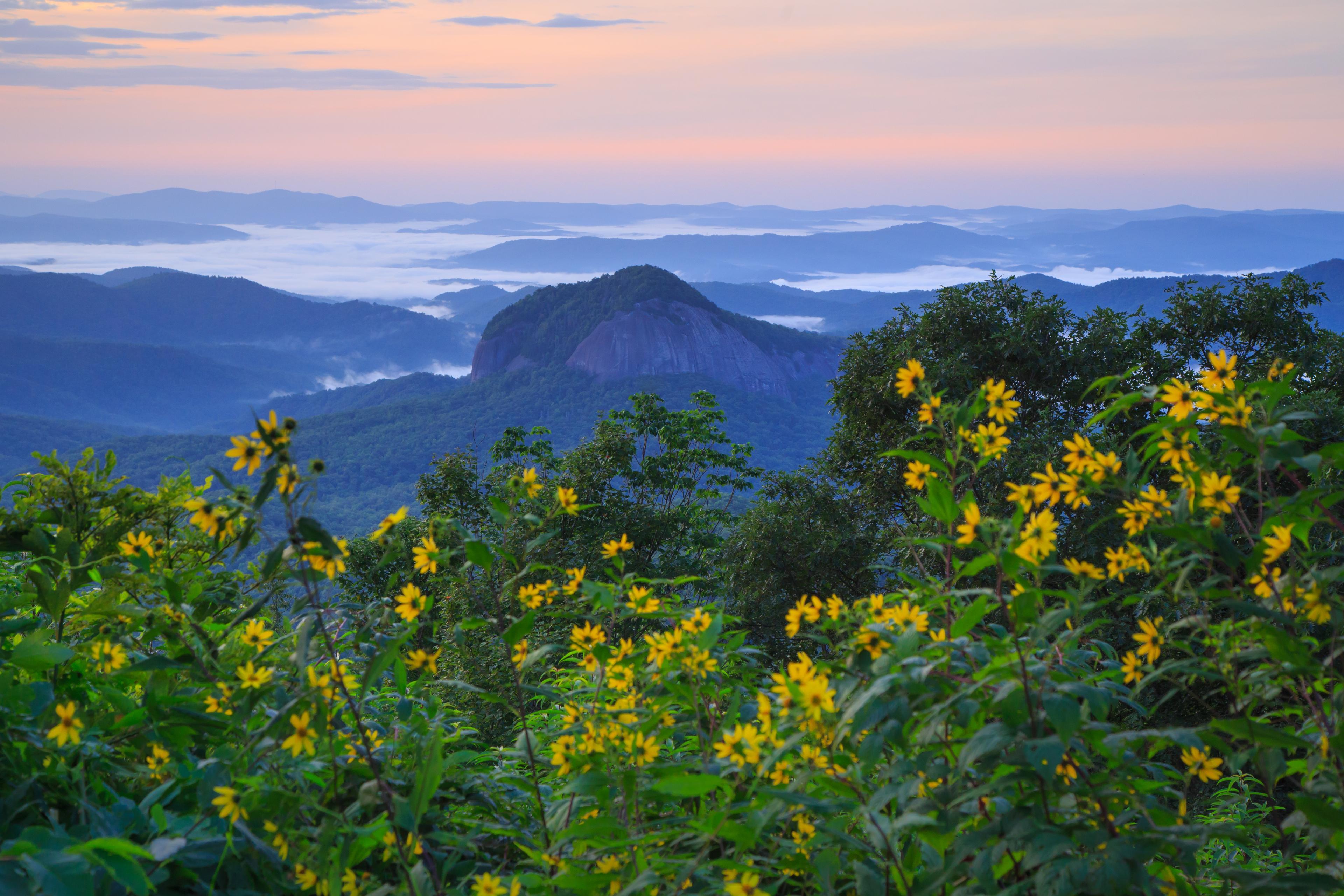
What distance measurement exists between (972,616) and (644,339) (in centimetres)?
9509

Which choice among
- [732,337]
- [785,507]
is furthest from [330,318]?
[785,507]

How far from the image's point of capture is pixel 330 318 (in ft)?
518

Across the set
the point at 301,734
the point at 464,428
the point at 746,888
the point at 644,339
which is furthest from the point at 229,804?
the point at 644,339

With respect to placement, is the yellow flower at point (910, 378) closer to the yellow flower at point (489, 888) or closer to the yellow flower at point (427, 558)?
the yellow flower at point (427, 558)

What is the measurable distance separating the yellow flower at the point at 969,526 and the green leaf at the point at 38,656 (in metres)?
1.41

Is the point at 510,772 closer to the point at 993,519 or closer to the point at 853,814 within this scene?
the point at 853,814

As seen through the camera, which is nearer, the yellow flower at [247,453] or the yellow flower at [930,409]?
the yellow flower at [247,453]

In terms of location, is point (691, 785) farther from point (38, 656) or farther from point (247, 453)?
point (38, 656)

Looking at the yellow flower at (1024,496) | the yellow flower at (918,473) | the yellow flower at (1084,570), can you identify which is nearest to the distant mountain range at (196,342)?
the yellow flower at (918,473)

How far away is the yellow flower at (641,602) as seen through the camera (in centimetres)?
158

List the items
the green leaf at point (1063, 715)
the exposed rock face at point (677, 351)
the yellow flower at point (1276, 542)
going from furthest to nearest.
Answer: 1. the exposed rock face at point (677, 351)
2. the yellow flower at point (1276, 542)
3. the green leaf at point (1063, 715)

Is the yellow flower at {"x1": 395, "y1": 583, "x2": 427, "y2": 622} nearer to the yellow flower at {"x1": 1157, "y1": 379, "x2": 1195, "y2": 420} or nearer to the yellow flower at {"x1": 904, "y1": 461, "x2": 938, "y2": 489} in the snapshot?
the yellow flower at {"x1": 904, "y1": 461, "x2": 938, "y2": 489}

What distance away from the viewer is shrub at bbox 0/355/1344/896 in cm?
110

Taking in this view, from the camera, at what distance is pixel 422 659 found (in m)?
1.56
